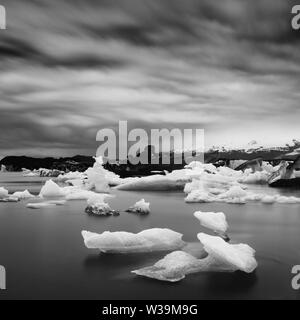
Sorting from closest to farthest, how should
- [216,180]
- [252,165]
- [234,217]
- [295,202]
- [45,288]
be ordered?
1. [45,288]
2. [234,217]
3. [295,202]
4. [216,180]
5. [252,165]

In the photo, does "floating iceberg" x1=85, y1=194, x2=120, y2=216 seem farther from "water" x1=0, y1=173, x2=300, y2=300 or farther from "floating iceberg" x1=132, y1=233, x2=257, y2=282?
"floating iceberg" x1=132, y1=233, x2=257, y2=282

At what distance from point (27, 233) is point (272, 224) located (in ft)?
19.0

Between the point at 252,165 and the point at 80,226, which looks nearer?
the point at 80,226

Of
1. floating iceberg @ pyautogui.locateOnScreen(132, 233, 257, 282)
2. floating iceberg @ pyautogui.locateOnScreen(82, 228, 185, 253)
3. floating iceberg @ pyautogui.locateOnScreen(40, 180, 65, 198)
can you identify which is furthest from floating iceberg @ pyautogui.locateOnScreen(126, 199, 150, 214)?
floating iceberg @ pyautogui.locateOnScreen(40, 180, 65, 198)

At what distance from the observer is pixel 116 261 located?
19.5 ft

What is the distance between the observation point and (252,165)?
3272 centimetres

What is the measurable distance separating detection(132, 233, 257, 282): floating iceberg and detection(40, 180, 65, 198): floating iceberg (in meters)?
12.1

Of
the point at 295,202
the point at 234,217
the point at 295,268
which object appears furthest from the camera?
the point at 295,202

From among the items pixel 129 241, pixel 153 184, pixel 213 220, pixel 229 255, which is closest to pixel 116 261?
pixel 129 241

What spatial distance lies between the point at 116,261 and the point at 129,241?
1.42ft

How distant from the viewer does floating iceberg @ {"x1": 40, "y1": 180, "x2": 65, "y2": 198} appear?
16.8 meters

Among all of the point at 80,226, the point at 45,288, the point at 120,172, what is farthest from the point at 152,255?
the point at 120,172

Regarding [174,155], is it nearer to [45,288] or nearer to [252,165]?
[252,165]

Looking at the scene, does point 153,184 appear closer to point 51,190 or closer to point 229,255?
point 51,190
